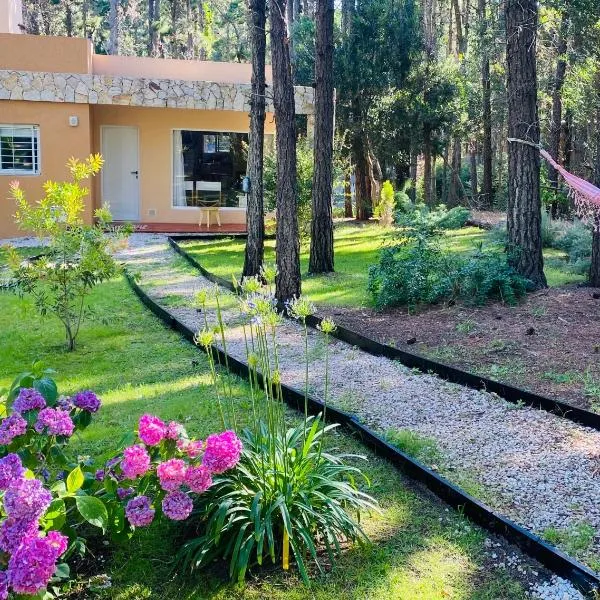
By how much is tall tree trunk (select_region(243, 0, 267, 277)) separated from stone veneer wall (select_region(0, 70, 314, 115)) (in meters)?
3.48

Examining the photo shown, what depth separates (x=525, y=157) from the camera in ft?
28.0

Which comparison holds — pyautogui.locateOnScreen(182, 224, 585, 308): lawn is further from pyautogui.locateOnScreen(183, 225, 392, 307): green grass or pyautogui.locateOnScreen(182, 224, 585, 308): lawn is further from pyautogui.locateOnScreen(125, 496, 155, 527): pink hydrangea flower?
pyautogui.locateOnScreen(125, 496, 155, 527): pink hydrangea flower

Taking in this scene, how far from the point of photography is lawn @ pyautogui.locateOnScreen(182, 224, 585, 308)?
9.76m

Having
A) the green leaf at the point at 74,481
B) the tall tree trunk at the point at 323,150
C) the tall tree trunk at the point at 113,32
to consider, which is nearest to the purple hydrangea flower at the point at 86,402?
the green leaf at the point at 74,481

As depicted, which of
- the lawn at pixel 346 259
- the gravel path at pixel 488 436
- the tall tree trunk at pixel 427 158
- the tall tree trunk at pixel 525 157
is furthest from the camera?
the tall tree trunk at pixel 427 158

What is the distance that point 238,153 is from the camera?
18.2 m

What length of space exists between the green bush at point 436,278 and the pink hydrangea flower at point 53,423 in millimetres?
5780

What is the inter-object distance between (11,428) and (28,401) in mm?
197

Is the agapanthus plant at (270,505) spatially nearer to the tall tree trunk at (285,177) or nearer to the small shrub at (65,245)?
the small shrub at (65,245)

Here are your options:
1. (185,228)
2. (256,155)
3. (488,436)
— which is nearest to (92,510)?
(488,436)

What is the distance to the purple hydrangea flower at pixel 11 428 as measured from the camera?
2.88 metres

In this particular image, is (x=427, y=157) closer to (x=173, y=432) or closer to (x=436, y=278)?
(x=436, y=278)

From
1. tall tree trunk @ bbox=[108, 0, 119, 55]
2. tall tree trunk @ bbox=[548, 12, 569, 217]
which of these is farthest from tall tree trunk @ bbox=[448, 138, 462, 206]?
tall tree trunk @ bbox=[108, 0, 119, 55]

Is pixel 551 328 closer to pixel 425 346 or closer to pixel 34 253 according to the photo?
pixel 425 346
